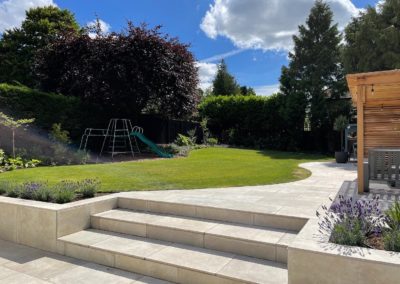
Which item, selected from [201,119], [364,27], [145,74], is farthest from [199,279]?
[201,119]

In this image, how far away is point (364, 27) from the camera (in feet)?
45.1

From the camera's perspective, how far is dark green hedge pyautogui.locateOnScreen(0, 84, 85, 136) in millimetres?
9391

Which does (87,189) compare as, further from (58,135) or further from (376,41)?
(376,41)

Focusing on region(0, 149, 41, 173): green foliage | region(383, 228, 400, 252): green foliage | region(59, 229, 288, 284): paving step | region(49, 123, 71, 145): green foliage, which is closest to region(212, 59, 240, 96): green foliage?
region(49, 123, 71, 145): green foliage

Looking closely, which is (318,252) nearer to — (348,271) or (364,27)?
(348,271)

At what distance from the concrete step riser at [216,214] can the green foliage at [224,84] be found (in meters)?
25.1

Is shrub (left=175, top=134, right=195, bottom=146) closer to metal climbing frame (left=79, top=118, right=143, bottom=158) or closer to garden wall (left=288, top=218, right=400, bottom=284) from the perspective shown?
metal climbing frame (left=79, top=118, right=143, bottom=158)

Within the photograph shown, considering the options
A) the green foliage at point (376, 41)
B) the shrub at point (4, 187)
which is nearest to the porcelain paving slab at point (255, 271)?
the shrub at point (4, 187)

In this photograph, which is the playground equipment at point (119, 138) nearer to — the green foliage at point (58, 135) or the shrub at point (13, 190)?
the green foliage at point (58, 135)

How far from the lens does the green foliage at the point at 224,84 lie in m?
29.2

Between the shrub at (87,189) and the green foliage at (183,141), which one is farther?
the green foliage at (183,141)

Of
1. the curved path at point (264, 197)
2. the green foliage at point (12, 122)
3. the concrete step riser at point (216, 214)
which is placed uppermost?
the green foliage at point (12, 122)

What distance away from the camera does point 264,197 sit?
A: 4590 mm

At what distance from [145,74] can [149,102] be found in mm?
1860
